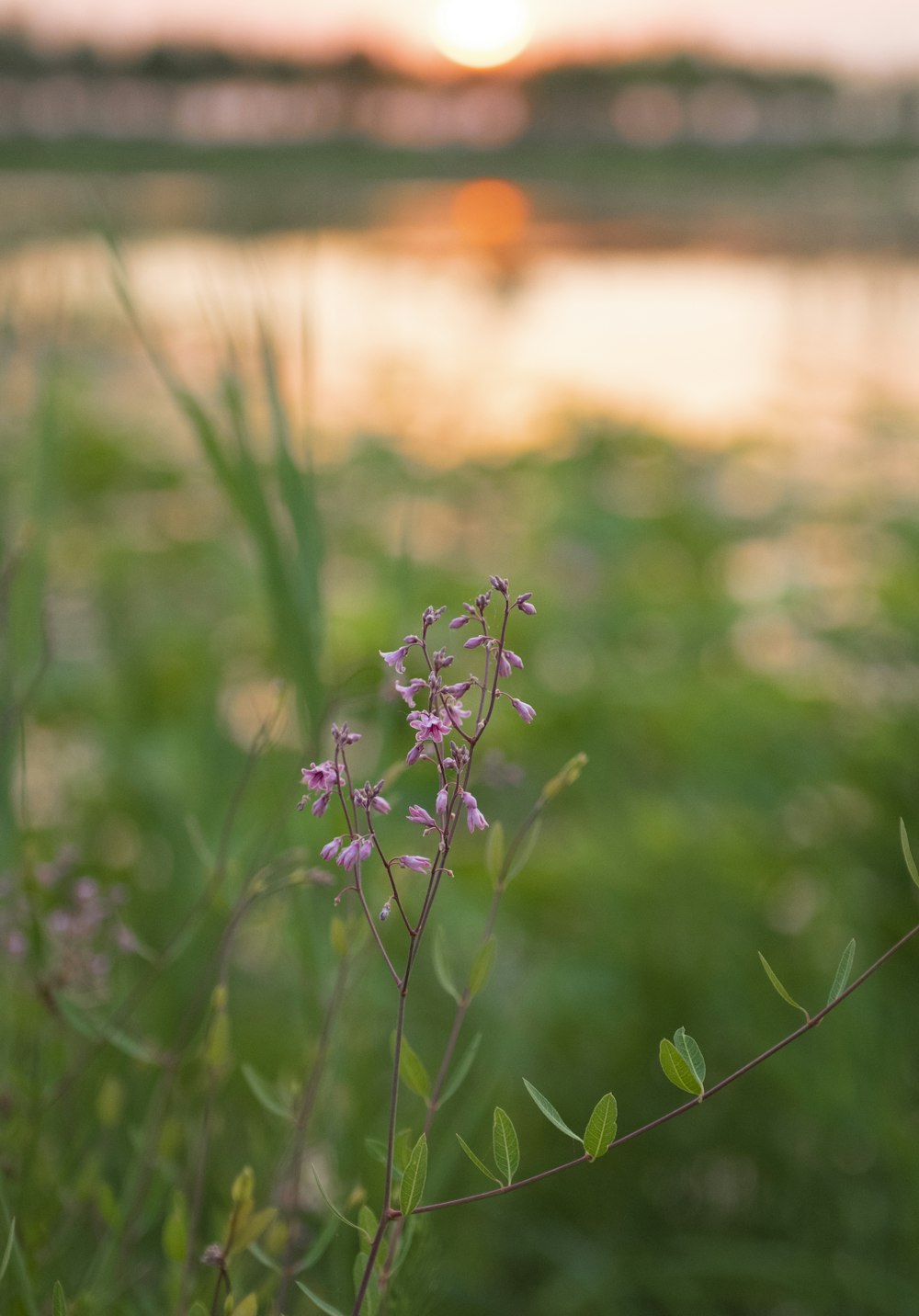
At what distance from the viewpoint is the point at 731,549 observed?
3668 mm

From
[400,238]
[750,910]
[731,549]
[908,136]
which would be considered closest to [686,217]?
[400,238]

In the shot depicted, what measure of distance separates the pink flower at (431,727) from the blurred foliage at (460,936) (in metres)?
0.12

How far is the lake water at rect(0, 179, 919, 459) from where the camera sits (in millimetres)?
4910

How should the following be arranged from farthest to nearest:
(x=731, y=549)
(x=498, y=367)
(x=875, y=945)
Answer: (x=498, y=367) → (x=731, y=549) → (x=875, y=945)

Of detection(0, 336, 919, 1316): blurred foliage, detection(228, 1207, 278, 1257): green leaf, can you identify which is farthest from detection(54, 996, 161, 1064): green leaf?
detection(228, 1207, 278, 1257): green leaf

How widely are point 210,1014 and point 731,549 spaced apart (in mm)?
3381

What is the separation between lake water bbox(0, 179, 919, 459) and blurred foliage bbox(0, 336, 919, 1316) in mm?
488

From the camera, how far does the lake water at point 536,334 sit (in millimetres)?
4910

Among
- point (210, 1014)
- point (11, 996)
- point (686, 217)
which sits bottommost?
point (686, 217)

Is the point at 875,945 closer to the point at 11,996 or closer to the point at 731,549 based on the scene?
the point at 11,996

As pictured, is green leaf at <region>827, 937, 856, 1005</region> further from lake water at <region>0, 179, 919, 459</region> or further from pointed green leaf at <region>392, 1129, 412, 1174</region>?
lake water at <region>0, 179, 919, 459</region>

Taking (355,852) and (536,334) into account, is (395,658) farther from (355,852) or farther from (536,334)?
(536,334)

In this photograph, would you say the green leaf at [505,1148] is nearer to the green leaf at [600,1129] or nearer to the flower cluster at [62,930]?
the green leaf at [600,1129]

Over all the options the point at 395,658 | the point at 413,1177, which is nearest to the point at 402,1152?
the point at 413,1177
